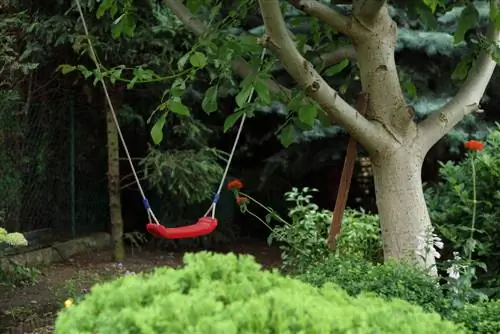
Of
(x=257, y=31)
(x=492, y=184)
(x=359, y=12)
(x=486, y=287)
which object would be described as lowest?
(x=486, y=287)

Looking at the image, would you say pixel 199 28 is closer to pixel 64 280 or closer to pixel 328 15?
pixel 328 15

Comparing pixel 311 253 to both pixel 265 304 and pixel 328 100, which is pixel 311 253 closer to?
pixel 328 100

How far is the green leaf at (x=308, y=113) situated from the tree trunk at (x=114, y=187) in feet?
13.3

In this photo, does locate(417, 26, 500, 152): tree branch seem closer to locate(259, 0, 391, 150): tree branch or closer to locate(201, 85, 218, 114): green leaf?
locate(259, 0, 391, 150): tree branch

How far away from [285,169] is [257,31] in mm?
1804

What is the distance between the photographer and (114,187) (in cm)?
722

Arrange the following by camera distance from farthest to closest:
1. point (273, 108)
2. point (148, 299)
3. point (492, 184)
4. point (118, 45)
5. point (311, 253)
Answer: point (273, 108) < point (118, 45) < point (492, 184) < point (311, 253) < point (148, 299)

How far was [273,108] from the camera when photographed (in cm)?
722

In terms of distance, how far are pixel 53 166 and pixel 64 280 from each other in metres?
1.58

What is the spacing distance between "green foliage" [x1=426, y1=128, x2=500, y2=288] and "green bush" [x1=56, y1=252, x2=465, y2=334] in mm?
2630

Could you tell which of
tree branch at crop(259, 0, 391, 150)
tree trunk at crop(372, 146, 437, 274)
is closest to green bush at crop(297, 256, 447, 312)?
tree trunk at crop(372, 146, 437, 274)

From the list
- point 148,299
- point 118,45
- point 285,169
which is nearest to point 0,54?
point 118,45

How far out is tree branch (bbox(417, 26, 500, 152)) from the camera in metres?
3.74

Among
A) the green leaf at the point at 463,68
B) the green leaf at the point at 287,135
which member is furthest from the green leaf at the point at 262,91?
the green leaf at the point at 463,68
